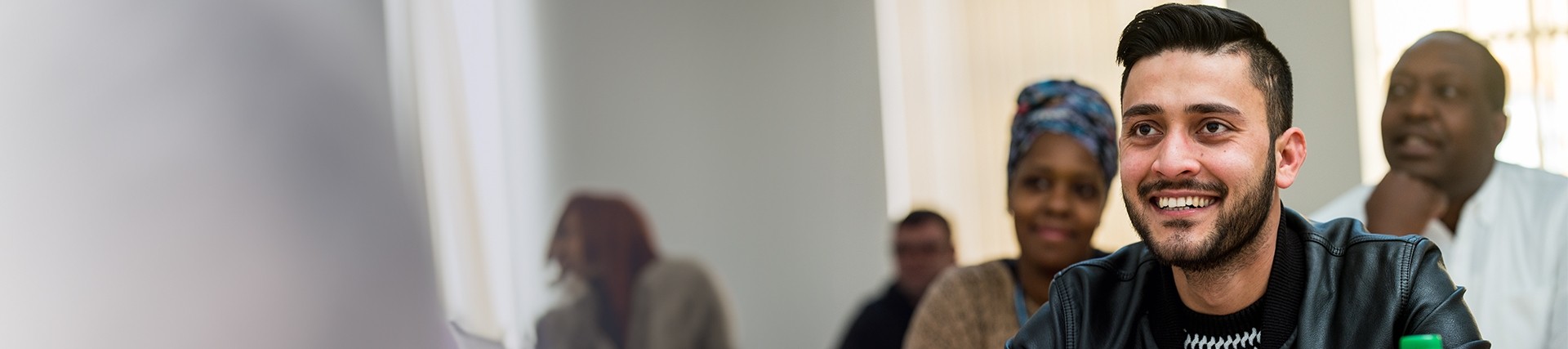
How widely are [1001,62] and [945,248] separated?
45 centimetres

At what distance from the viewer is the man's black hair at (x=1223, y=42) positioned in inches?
40.7

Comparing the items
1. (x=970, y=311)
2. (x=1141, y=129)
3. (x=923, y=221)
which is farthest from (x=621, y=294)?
(x=1141, y=129)

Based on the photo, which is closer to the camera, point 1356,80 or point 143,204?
point 1356,80

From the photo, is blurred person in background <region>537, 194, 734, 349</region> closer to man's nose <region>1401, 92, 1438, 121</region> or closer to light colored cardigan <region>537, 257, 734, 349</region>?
light colored cardigan <region>537, 257, 734, 349</region>

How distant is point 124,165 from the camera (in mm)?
2701

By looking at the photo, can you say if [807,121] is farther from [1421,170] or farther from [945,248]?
[1421,170]

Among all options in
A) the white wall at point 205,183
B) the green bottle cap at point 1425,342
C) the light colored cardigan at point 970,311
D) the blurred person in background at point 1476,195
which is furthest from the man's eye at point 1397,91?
the white wall at point 205,183

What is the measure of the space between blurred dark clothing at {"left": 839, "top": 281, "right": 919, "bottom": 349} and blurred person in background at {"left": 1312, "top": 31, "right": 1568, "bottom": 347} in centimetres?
113

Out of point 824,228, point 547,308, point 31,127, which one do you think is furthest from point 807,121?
point 31,127

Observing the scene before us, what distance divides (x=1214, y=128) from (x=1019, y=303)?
0.82m

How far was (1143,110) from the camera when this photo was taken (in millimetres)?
1035

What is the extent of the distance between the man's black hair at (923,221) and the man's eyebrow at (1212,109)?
72.6 inches

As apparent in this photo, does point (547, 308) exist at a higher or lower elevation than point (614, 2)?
lower

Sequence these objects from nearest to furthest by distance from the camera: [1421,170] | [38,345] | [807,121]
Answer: [1421,170]
[38,345]
[807,121]
